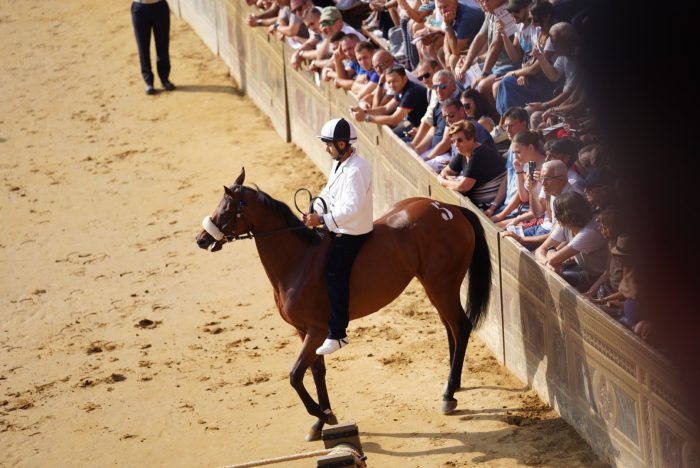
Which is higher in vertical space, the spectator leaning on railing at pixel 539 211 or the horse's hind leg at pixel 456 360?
the spectator leaning on railing at pixel 539 211

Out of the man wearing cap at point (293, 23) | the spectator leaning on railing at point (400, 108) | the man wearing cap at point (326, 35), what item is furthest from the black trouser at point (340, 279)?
the man wearing cap at point (293, 23)

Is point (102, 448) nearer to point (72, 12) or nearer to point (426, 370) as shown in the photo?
point (426, 370)

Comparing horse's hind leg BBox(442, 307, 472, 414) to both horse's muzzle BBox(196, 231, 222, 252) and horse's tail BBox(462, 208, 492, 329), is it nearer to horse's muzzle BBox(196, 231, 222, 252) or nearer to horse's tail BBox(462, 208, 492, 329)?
horse's tail BBox(462, 208, 492, 329)

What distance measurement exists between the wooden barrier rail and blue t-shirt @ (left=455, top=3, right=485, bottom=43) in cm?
150

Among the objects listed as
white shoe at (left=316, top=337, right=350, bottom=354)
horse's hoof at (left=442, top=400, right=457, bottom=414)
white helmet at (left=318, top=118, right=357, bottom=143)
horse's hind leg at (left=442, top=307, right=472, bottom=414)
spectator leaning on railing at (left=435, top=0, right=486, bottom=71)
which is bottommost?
horse's hoof at (left=442, top=400, right=457, bottom=414)

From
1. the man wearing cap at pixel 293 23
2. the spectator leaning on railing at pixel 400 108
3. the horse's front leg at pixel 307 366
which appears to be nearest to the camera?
the horse's front leg at pixel 307 366

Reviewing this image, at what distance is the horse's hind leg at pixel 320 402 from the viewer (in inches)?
330

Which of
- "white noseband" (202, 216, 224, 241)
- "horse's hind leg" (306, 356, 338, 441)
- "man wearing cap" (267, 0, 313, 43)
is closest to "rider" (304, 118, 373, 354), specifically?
"horse's hind leg" (306, 356, 338, 441)

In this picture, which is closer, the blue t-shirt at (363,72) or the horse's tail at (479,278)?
the horse's tail at (479,278)

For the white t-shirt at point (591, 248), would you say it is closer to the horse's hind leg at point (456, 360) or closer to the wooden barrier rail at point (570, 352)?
the wooden barrier rail at point (570, 352)

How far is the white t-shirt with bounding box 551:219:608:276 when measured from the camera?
7515mm

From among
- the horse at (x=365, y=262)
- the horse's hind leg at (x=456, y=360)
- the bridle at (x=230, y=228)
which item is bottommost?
the horse's hind leg at (x=456, y=360)

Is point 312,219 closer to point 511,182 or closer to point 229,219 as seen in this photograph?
point 229,219

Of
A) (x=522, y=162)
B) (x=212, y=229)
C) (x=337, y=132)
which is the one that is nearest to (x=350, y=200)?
(x=337, y=132)
